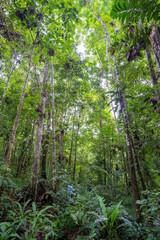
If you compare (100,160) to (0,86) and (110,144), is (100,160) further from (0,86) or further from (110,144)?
(0,86)

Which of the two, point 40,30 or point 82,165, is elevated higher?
point 40,30

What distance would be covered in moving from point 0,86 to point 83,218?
1217 centimetres

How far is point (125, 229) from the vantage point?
2850mm

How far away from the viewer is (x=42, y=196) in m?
4.54

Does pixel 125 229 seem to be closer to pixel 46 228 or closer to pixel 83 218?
pixel 83 218

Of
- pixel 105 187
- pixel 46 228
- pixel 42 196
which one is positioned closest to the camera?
pixel 46 228

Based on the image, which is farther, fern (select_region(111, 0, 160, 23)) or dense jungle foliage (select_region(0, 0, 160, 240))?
dense jungle foliage (select_region(0, 0, 160, 240))

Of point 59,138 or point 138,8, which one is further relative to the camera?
point 59,138

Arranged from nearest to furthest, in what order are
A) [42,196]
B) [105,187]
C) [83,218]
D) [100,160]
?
1. [83,218]
2. [42,196]
3. [105,187]
4. [100,160]

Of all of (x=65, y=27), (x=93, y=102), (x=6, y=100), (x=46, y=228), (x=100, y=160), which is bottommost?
(x=46, y=228)

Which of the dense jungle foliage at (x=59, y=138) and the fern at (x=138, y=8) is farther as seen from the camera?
the dense jungle foliage at (x=59, y=138)

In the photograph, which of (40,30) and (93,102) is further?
(93,102)

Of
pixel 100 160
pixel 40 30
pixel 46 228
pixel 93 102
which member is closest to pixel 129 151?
pixel 46 228

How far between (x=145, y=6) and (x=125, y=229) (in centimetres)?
431
